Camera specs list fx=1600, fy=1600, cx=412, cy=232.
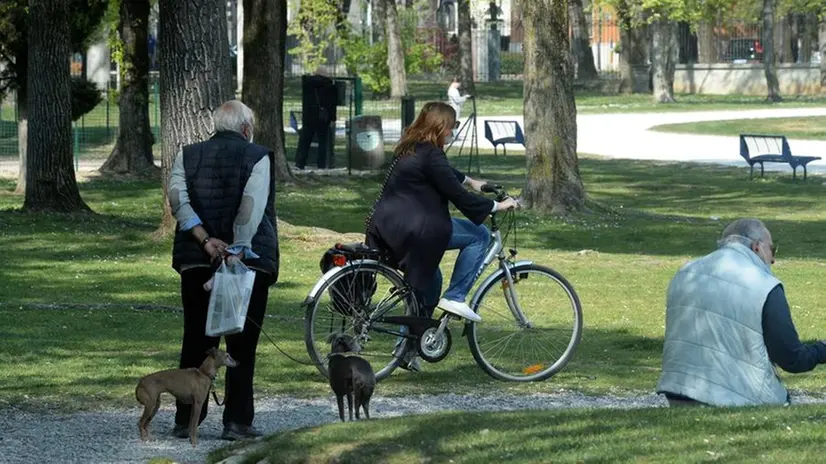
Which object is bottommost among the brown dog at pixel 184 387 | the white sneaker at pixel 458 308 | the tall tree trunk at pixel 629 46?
the brown dog at pixel 184 387

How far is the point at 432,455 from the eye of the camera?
6.39 meters

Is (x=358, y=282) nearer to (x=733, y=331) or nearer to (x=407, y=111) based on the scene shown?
(x=733, y=331)

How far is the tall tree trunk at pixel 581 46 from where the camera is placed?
68375 millimetres

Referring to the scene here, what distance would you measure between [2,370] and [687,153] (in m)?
28.2

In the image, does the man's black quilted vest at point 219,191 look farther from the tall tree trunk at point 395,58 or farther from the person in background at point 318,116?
the tall tree trunk at point 395,58

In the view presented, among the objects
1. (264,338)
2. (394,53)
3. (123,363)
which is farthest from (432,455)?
(394,53)

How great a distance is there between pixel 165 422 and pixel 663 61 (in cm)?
5448

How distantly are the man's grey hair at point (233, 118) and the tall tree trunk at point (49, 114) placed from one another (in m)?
11.5

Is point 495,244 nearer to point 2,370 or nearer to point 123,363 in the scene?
point 123,363

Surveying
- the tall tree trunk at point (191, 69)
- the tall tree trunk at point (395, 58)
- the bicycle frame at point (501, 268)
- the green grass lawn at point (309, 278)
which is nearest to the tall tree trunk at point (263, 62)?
the green grass lawn at point (309, 278)

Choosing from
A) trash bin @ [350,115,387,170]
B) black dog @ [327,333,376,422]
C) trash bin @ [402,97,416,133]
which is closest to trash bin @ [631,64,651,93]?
trash bin @ [402,97,416,133]

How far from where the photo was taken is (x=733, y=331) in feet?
21.5

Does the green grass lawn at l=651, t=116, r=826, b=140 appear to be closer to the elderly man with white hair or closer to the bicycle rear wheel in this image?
the bicycle rear wheel

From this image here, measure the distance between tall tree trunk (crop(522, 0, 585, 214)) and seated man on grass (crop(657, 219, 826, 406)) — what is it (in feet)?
47.9
